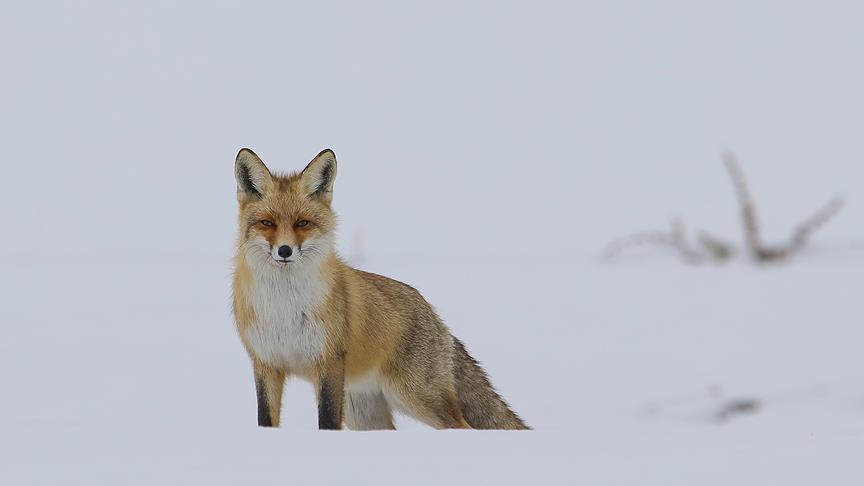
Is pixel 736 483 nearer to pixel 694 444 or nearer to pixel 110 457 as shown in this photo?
pixel 694 444

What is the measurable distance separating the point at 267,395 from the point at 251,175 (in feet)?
3.02

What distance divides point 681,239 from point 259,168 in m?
6.37

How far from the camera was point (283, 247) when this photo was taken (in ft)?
14.1

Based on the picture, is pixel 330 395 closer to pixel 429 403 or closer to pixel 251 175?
pixel 429 403

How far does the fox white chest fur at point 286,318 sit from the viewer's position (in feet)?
14.7

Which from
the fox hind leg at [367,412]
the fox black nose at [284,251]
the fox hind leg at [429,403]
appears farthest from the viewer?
the fox hind leg at [367,412]

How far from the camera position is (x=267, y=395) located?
4516 mm

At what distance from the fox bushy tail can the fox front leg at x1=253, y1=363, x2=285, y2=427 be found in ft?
3.09

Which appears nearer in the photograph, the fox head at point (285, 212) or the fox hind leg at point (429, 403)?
the fox head at point (285, 212)

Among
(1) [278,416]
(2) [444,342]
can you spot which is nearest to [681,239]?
(2) [444,342]

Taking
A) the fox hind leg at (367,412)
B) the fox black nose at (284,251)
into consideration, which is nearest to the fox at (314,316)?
the fox black nose at (284,251)

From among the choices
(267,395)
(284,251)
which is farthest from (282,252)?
(267,395)

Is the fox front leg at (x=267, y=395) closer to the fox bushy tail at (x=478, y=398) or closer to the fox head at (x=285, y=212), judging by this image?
the fox head at (x=285, y=212)

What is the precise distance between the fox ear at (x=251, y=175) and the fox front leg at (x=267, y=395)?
0.73 m
